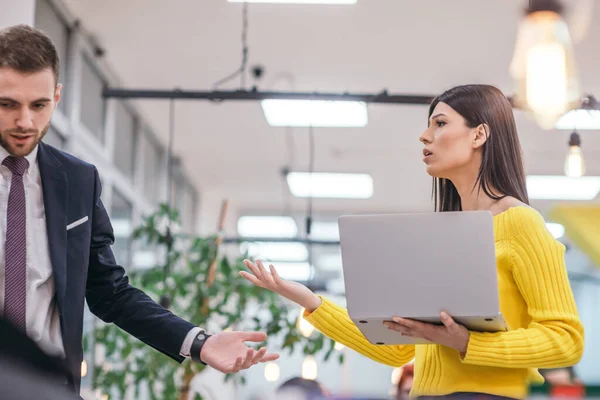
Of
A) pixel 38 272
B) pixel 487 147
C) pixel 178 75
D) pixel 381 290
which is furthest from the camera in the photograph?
pixel 178 75

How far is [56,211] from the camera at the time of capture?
74.2 inches

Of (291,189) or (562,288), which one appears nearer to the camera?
(562,288)

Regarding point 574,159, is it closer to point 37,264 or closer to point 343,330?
point 343,330

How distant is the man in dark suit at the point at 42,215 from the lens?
1.81m

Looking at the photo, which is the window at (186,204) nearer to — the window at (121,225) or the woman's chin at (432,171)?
the window at (121,225)

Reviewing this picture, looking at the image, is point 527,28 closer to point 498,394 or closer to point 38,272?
point 498,394

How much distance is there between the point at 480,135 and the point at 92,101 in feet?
17.6

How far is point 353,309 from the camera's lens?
1965 millimetres

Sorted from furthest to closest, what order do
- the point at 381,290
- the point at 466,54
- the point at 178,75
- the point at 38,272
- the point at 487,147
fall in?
the point at 178,75, the point at 466,54, the point at 487,147, the point at 381,290, the point at 38,272

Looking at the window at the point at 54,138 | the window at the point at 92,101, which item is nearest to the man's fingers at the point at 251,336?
the window at the point at 54,138

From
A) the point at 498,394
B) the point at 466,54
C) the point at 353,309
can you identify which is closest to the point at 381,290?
the point at 353,309

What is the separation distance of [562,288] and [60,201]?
1.10m

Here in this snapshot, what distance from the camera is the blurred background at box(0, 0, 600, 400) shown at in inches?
234

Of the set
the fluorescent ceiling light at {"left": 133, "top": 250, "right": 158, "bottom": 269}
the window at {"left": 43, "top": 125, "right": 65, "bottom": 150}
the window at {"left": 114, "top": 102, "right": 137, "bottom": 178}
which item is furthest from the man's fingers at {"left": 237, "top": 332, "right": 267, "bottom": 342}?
the fluorescent ceiling light at {"left": 133, "top": 250, "right": 158, "bottom": 269}
